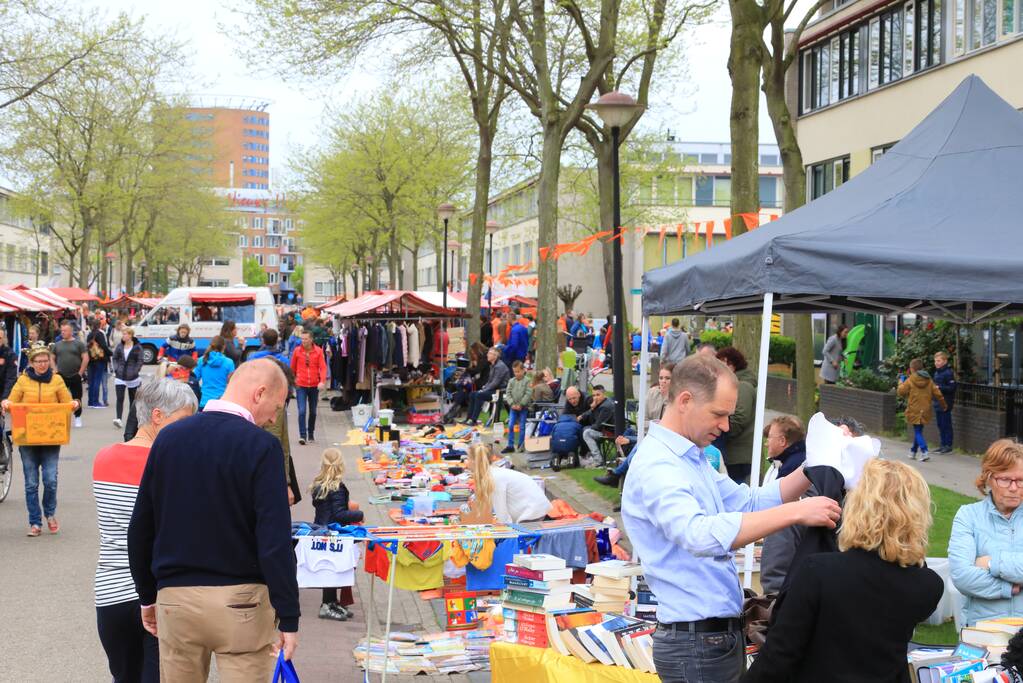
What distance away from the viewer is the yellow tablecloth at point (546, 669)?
566cm

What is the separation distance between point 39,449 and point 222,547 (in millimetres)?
7684

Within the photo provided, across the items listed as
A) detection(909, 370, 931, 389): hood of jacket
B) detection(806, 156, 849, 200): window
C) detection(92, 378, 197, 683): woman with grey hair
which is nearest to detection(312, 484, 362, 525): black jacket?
detection(92, 378, 197, 683): woman with grey hair

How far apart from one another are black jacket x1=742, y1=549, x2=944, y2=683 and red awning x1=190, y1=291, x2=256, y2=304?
38881mm

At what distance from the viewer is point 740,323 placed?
14.0 metres

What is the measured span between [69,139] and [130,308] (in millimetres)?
14145

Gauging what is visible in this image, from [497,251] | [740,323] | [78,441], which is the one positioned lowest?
[78,441]

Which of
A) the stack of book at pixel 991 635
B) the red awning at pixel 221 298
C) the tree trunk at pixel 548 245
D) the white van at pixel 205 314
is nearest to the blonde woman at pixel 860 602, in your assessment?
the stack of book at pixel 991 635

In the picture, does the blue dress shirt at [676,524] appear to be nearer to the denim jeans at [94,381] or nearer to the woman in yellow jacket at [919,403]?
the woman in yellow jacket at [919,403]

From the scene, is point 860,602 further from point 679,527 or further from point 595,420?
point 595,420

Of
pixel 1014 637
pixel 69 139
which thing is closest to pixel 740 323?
pixel 1014 637

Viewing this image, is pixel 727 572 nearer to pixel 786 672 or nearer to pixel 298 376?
pixel 786 672

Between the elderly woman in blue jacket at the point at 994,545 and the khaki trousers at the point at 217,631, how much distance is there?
3.71 meters

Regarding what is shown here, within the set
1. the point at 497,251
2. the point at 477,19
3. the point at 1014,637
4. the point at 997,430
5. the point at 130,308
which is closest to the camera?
the point at 1014,637

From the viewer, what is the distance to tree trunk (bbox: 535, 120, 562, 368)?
75.6 feet
